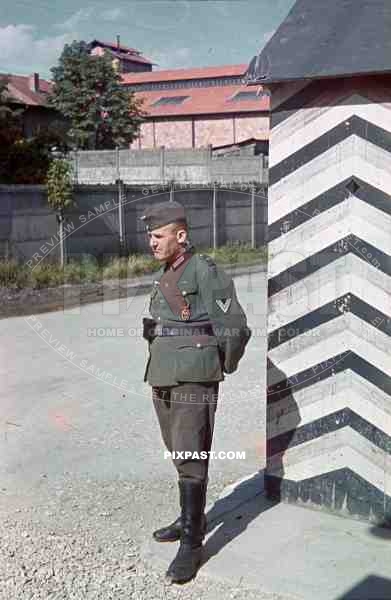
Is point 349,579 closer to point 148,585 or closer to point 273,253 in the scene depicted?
point 148,585

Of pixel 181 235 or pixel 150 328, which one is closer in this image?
pixel 181 235

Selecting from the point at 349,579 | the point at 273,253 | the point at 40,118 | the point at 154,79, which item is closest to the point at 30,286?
the point at 273,253

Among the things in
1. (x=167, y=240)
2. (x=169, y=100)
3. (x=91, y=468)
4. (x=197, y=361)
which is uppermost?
(x=169, y=100)

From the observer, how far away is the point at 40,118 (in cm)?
5034

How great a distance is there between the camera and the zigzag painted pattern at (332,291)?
3.83m

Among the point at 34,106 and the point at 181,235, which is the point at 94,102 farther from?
the point at 181,235

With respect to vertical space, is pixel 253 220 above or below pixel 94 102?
below

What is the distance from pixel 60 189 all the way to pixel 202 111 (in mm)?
40074

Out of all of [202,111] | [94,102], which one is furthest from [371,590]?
[202,111]

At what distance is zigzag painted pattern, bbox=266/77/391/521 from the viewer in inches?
151

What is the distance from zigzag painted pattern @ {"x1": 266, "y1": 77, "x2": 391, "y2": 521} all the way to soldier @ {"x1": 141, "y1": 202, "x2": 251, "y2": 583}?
0.58m

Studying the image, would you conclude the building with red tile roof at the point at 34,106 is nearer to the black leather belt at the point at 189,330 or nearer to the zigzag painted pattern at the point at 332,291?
the zigzag painted pattern at the point at 332,291

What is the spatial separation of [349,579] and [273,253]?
170cm

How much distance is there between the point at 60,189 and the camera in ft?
45.1
